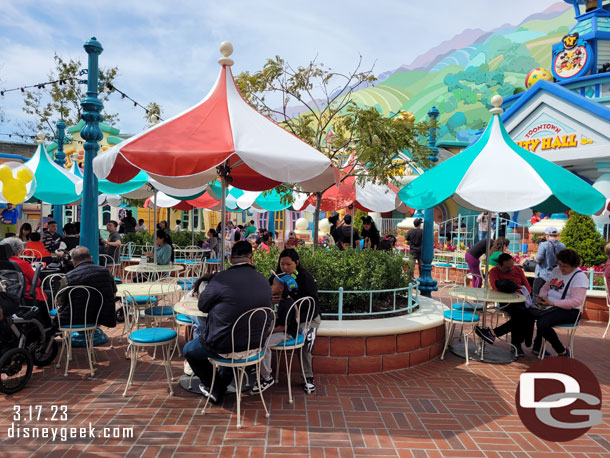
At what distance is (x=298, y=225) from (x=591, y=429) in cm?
1947

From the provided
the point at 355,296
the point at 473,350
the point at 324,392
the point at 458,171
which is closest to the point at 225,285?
the point at 324,392

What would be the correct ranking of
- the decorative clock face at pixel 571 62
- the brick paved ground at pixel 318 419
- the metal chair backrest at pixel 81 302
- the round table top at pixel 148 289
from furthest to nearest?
the decorative clock face at pixel 571 62 < the round table top at pixel 148 289 < the metal chair backrest at pixel 81 302 < the brick paved ground at pixel 318 419

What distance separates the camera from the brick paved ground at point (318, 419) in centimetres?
307

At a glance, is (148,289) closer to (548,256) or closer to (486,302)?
(486,302)

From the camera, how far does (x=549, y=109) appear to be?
1476 centimetres

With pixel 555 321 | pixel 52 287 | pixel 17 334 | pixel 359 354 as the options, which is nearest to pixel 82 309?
pixel 17 334

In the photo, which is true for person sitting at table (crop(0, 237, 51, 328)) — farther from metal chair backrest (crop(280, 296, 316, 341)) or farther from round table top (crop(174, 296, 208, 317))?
metal chair backrest (crop(280, 296, 316, 341))

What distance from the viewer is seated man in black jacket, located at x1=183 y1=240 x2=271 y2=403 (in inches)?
134

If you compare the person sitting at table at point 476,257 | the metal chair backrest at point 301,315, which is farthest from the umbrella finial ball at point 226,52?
the person sitting at table at point 476,257

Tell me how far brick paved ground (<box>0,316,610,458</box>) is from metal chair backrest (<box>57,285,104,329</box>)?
0.52m

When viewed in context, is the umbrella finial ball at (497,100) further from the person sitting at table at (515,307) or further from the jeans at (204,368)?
the jeans at (204,368)

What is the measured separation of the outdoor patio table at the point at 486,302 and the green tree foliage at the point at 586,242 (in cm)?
531

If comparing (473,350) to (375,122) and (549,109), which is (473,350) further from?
(549,109)

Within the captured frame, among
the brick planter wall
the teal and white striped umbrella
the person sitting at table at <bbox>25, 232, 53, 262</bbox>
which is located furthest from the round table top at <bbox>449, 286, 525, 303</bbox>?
the person sitting at table at <bbox>25, 232, 53, 262</bbox>
